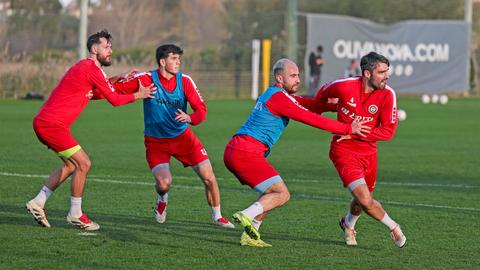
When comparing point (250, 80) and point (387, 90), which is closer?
point (387, 90)

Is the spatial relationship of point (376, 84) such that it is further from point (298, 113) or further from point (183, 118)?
point (183, 118)

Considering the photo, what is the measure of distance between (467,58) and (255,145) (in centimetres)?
3767

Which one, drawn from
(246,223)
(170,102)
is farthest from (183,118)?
(246,223)

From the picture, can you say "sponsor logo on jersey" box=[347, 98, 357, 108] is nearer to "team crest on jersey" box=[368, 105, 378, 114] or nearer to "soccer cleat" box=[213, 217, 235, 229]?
"team crest on jersey" box=[368, 105, 378, 114]

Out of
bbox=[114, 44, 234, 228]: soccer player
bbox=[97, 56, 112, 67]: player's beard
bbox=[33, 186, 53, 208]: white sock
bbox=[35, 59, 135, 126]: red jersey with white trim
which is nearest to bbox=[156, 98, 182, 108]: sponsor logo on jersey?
bbox=[114, 44, 234, 228]: soccer player

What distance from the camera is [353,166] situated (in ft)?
30.7

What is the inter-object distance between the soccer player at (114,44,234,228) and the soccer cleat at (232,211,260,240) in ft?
4.61

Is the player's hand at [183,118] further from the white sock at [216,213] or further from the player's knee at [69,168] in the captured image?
the player's knee at [69,168]

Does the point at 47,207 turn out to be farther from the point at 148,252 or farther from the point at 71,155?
the point at 148,252

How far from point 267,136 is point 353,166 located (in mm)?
841

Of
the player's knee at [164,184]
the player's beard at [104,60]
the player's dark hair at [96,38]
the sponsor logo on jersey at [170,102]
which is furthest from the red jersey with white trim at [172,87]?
the player's knee at [164,184]

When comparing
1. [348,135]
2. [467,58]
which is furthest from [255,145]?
[467,58]

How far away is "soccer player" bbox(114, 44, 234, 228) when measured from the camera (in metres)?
10.4

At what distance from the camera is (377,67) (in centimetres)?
933
